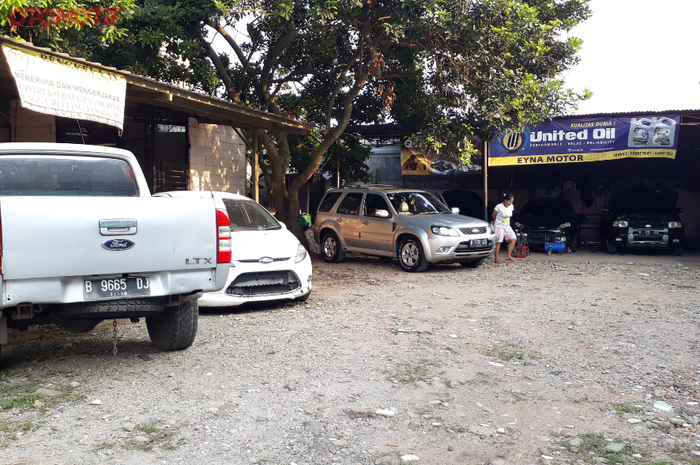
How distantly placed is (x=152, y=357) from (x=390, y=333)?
8.20ft

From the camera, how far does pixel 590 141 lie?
16.3 metres

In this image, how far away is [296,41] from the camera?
618 inches

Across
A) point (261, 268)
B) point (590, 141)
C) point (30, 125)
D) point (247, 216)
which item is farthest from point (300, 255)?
point (590, 141)

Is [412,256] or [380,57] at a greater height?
[380,57]

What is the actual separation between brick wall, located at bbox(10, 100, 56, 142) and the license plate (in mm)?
8384

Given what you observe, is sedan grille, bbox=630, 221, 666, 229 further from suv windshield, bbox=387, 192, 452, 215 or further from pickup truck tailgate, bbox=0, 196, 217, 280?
pickup truck tailgate, bbox=0, 196, 217, 280

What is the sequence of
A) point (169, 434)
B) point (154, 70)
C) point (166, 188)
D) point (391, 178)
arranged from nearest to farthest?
point (169, 434)
point (166, 188)
point (154, 70)
point (391, 178)

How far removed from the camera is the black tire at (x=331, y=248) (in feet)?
46.0

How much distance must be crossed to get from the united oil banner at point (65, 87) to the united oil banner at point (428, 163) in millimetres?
11097

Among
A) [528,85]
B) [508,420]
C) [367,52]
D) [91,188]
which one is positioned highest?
[367,52]

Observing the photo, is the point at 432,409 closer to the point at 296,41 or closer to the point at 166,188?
the point at 166,188

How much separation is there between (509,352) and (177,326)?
3126 mm

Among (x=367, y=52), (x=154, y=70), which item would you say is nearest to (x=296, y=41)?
(x=367, y=52)

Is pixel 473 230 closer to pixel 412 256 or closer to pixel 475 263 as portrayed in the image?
pixel 475 263
